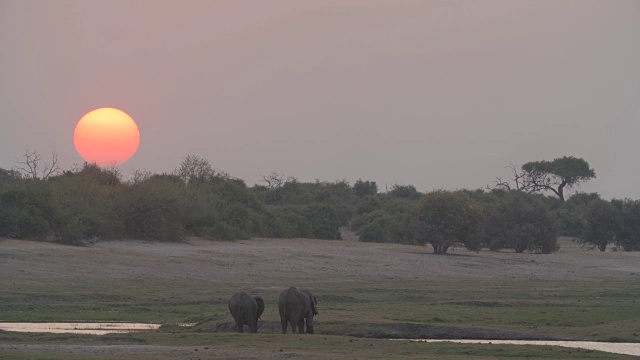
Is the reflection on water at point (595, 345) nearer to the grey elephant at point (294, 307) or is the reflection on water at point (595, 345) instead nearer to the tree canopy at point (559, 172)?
the grey elephant at point (294, 307)

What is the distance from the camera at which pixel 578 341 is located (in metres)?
29.7

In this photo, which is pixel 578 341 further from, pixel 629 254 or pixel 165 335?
pixel 629 254

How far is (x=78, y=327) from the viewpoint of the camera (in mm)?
29344

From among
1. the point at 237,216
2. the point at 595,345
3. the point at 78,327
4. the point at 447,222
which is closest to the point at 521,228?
the point at 447,222

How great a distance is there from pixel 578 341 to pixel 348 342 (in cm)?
767

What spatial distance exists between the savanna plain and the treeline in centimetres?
172

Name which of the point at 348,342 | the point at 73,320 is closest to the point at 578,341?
the point at 348,342

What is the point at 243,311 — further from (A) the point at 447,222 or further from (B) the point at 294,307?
(A) the point at 447,222

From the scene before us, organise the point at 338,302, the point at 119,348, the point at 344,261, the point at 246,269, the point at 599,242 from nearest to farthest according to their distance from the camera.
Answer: the point at 119,348 < the point at 338,302 < the point at 246,269 < the point at 344,261 < the point at 599,242

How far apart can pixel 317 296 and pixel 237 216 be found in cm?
2546

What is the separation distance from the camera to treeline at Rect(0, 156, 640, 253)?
50.4 m

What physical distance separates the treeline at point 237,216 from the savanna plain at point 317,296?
5.66ft

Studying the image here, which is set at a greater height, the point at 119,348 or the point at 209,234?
the point at 209,234

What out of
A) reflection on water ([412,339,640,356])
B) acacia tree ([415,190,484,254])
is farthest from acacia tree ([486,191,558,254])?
reflection on water ([412,339,640,356])
